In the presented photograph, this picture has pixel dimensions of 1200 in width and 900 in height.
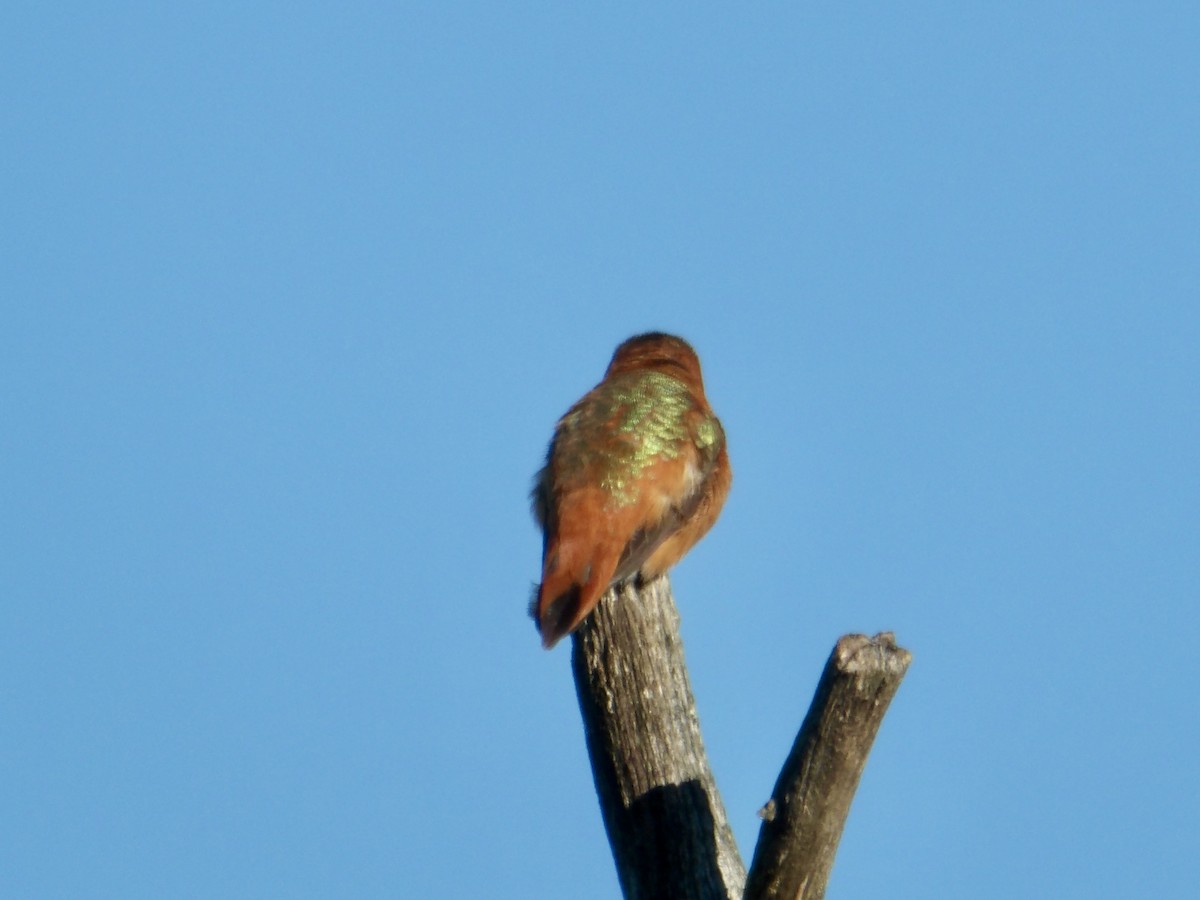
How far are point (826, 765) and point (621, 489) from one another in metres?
2.78

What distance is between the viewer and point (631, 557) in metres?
8.12

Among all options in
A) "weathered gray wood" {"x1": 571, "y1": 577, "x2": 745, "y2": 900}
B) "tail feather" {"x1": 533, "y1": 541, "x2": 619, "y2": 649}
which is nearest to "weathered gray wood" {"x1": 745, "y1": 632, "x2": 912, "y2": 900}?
"weathered gray wood" {"x1": 571, "y1": 577, "x2": 745, "y2": 900}

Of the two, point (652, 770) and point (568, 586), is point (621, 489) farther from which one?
point (652, 770)

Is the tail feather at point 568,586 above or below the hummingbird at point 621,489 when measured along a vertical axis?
below

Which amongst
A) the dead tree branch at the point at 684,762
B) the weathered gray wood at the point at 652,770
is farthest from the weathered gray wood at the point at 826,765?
the weathered gray wood at the point at 652,770

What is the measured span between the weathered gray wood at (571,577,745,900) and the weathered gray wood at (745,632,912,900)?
2.24 feet

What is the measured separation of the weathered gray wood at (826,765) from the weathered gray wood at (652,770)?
68 cm

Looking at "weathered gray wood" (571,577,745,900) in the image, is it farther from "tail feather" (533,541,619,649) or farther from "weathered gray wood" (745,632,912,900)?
"weathered gray wood" (745,632,912,900)

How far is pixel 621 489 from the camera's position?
8438mm

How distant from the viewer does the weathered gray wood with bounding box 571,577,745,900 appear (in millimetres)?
6660

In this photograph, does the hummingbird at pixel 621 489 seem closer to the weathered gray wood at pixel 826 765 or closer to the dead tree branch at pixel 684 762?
the dead tree branch at pixel 684 762

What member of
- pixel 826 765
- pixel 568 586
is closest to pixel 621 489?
pixel 568 586

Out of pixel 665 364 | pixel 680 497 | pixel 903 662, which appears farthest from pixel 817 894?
pixel 665 364

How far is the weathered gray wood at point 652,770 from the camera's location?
6.66 m
